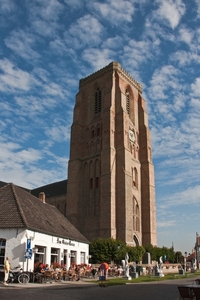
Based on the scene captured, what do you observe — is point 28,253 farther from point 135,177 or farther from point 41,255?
point 135,177

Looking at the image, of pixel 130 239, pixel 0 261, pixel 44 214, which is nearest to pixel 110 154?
pixel 130 239

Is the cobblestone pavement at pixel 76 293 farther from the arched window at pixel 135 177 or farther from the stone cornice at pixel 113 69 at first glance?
the stone cornice at pixel 113 69

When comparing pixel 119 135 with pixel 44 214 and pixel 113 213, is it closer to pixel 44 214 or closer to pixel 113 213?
pixel 113 213

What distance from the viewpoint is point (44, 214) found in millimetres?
27203

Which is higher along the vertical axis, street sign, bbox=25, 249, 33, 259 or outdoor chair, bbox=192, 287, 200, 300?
street sign, bbox=25, 249, 33, 259

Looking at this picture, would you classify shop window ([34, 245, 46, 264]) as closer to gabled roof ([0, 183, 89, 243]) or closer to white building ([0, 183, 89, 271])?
white building ([0, 183, 89, 271])

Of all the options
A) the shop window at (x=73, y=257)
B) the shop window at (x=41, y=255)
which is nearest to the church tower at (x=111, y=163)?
the shop window at (x=73, y=257)

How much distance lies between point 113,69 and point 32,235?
43630mm

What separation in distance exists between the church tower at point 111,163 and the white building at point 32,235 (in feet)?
57.2

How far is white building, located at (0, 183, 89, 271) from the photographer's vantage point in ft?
66.3

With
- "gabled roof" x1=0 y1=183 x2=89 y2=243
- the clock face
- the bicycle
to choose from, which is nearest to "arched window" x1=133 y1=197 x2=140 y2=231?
the clock face

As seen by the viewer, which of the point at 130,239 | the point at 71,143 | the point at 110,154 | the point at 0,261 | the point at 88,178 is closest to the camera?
the point at 0,261

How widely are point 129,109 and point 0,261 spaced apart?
149 ft

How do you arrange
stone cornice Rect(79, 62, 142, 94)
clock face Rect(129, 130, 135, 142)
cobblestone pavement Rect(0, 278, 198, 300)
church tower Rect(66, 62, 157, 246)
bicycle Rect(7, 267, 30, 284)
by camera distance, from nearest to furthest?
1. cobblestone pavement Rect(0, 278, 198, 300)
2. bicycle Rect(7, 267, 30, 284)
3. church tower Rect(66, 62, 157, 246)
4. clock face Rect(129, 130, 135, 142)
5. stone cornice Rect(79, 62, 142, 94)
